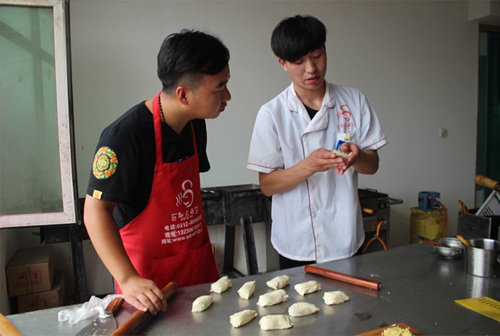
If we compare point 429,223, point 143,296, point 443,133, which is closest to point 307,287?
point 143,296

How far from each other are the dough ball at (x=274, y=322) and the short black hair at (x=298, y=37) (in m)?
1.06

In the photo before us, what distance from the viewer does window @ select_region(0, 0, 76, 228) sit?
1952 mm

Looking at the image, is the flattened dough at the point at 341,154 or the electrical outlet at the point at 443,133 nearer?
the flattened dough at the point at 341,154

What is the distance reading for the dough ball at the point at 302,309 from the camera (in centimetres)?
114

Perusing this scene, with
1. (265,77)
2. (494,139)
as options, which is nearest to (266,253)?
(265,77)

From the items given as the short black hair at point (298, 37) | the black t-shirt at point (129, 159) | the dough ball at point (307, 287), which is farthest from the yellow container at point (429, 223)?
the black t-shirt at point (129, 159)

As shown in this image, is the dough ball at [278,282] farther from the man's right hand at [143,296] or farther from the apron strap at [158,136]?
the apron strap at [158,136]

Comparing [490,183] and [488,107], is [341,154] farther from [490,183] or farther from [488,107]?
[488,107]

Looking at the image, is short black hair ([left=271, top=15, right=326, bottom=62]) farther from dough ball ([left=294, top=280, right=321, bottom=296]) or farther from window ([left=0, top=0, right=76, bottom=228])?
window ([left=0, top=0, right=76, bottom=228])

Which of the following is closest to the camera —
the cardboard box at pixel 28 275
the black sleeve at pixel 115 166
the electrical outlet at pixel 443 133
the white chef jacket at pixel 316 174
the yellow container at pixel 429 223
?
the black sleeve at pixel 115 166

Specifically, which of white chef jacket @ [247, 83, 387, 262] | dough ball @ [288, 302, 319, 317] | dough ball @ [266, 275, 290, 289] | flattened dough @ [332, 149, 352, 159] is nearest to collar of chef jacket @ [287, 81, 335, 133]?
white chef jacket @ [247, 83, 387, 262]

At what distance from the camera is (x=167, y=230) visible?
4.55 feet

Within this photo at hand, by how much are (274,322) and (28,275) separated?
91.5 inches

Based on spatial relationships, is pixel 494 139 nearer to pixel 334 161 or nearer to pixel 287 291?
pixel 334 161
